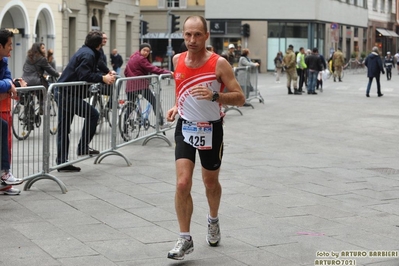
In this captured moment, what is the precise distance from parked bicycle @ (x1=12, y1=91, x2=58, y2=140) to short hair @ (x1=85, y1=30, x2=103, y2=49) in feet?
4.72

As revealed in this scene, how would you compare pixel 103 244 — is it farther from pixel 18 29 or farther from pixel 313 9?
pixel 313 9

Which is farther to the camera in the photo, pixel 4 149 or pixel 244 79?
pixel 244 79

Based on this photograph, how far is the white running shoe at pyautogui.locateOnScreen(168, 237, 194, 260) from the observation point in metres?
5.89

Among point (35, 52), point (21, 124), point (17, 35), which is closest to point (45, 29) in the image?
point (17, 35)

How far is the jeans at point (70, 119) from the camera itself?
979 cm

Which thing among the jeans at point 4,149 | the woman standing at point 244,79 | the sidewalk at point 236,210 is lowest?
the sidewalk at point 236,210

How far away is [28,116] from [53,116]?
33 centimetres

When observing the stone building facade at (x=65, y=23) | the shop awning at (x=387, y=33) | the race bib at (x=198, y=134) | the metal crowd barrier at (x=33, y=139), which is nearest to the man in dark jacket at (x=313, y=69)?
the stone building facade at (x=65, y=23)

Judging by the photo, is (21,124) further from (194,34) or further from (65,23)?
(65,23)

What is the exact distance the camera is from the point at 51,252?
6281mm

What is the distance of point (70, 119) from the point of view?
10047 mm

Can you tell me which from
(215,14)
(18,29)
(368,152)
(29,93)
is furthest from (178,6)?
(29,93)

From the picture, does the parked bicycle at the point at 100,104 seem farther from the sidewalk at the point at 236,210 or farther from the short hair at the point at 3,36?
the short hair at the point at 3,36

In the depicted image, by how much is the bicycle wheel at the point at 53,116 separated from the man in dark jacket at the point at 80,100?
56 mm
